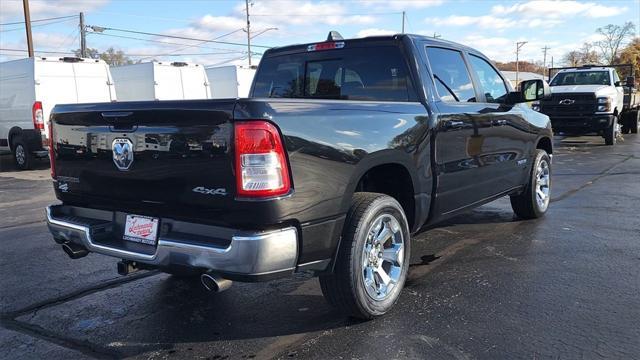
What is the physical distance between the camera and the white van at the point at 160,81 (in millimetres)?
15984

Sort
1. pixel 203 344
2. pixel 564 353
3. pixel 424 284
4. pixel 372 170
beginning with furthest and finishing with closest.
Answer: pixel 424 284
pixel 372 170
pixel 203 344
pixel 564 353

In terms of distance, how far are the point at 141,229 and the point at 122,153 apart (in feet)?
1.58

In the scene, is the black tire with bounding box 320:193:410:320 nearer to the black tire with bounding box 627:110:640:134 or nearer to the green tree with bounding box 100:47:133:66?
the black tire with bounding box 627:110:640:134

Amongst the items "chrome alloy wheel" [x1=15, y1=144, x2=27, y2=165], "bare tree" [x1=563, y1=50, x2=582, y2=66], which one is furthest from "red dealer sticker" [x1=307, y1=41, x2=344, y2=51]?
"bare tree" [x1=563, y1=50, x2=582, y2=66]

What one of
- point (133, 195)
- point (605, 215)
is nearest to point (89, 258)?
point (133, 195)

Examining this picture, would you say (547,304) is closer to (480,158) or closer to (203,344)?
(480,158)

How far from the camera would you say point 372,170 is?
12.8 feet

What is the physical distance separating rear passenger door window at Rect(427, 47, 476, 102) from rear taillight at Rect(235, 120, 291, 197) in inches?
83.6

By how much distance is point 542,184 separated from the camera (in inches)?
263

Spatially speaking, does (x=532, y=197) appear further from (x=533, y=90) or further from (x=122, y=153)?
(x=122, y=153)

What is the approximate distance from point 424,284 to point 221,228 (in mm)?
2039

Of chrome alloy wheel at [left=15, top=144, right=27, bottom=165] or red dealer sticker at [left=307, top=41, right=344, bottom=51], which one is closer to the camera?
A: red dealer sticker at [left=307, top=41, right=344, bottom=51]

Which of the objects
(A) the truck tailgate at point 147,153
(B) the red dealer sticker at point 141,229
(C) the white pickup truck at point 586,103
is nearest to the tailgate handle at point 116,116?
(A) the truck tailgate at point 147,153

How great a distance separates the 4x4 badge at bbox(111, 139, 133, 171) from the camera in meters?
3.39
